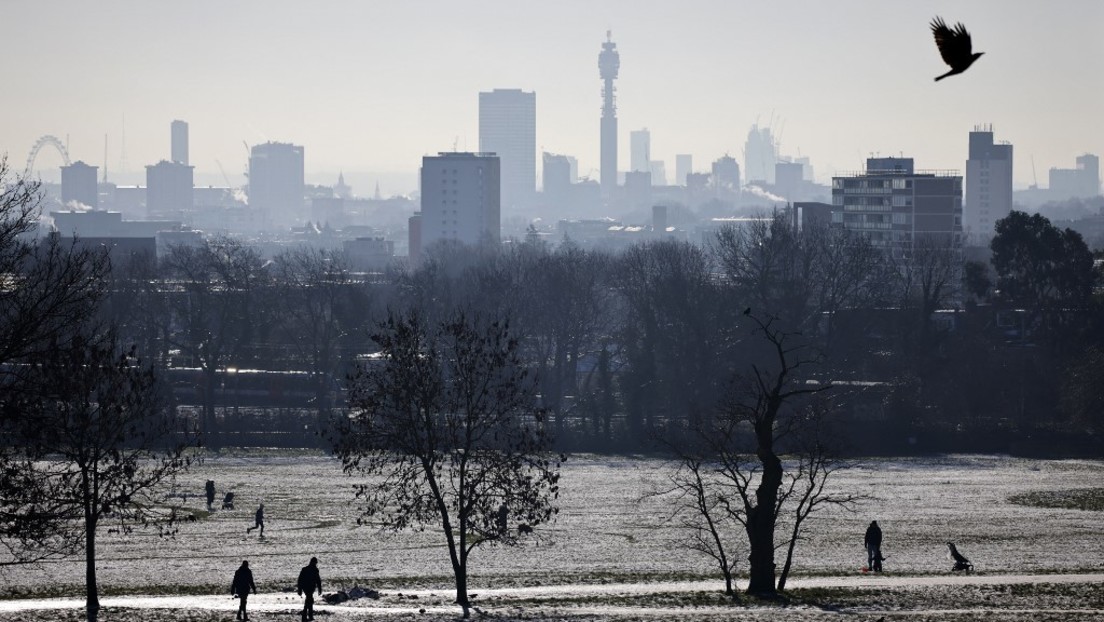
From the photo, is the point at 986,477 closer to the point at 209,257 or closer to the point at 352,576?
the point at 352,576

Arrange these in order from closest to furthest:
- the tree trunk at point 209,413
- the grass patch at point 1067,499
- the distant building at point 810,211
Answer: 1. the grass patch at point 1067,499
2. the tree trunk at point 209,413
3. the distant building at point 810,211

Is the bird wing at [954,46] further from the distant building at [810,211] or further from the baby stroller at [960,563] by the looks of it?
the distant building at [810,211]

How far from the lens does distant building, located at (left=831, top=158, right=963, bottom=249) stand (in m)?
172

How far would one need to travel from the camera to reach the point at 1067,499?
5519 centimetres

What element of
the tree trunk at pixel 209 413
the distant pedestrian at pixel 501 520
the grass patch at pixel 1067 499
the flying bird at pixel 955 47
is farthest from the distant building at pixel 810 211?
the flying bird at pixel 955 47

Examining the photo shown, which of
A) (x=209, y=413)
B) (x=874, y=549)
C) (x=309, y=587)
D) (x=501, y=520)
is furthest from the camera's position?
(x=209, y=413)

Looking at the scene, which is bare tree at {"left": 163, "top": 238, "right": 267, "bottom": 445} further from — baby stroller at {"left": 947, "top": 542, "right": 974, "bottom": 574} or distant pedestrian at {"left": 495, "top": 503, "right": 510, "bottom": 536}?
baby stroller at {"left": 947, "top": 542, "right": 974, "bottom": 574}

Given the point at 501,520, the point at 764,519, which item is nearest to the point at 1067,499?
the point at 764,519

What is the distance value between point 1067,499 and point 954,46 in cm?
4559

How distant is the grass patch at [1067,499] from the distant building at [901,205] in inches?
4407

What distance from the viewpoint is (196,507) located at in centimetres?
5338

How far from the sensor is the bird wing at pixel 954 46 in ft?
42.4

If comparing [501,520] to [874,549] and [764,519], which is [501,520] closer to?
[764,519]

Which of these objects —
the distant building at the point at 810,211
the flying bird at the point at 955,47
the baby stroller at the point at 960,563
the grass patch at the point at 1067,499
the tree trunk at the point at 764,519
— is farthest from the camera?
the distant building at the point at 810,211
